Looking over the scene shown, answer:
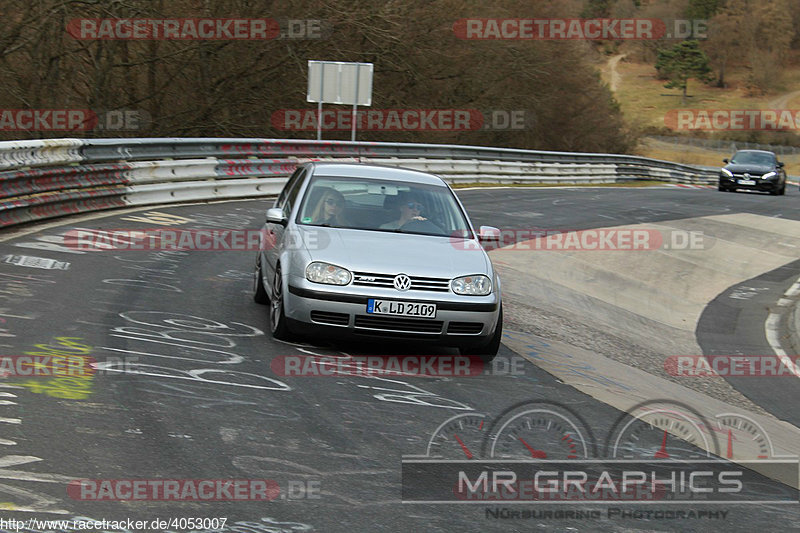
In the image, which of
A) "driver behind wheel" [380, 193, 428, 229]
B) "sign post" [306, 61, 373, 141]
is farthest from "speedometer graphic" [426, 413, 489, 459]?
"sign post" [306, 61, 373, 141]

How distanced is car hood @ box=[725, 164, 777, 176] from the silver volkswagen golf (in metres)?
27.8

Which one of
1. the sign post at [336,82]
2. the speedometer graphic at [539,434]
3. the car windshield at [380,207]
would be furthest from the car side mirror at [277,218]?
the sign post at [336,82]

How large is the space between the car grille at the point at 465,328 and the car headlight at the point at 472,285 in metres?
0.25

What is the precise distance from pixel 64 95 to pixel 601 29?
2494 cm

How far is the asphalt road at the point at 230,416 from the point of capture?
473 centimetres

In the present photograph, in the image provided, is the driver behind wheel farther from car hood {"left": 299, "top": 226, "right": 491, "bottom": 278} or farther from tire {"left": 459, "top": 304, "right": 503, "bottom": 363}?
tire {"left": 459, "top": 304, "right": 503, "bottom": 363}

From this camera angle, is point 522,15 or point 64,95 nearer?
point 64,95

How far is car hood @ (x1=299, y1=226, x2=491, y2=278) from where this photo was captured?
7980 mm

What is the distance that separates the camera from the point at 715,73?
136000 millimetres

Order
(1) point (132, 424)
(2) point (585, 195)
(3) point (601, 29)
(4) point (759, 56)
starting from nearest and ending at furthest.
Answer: (1) point (132, 424) < (2) point (585, 195) < (3) point (601, 29) < (4) point (759, 56)

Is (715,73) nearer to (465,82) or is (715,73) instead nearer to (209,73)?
(465,82)

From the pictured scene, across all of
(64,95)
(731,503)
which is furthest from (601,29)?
(731,503)

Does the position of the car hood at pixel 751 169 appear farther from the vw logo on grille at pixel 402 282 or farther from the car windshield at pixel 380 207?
the vw logo on grille at pixel 402 282

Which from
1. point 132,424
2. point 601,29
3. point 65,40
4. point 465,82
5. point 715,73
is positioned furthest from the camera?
point 715,73
